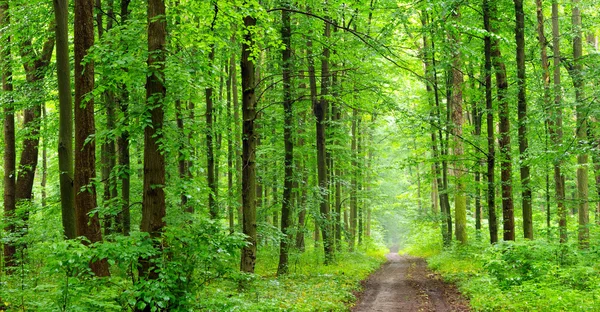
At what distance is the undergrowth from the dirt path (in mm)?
465

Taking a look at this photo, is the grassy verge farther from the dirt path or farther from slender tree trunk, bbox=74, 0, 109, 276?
slender tree trunk, bbox=74, 0, 109, 276

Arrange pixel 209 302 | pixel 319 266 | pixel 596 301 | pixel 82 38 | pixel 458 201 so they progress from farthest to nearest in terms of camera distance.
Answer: pixel 458 201, pixel 319 266, pixel 82 38, pixel 596 301, pixel 209 302

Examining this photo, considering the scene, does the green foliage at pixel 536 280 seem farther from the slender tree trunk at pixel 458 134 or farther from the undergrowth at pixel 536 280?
the slender tree trunk at pixel 458 134

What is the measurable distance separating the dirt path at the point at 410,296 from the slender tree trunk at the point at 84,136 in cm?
638

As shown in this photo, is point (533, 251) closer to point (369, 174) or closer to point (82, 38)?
point (82, 38)

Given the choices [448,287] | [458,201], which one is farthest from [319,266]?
[458,201]

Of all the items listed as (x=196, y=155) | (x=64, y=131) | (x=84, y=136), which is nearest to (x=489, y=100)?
(x=196, y=155)

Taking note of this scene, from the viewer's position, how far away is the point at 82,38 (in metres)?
8.81

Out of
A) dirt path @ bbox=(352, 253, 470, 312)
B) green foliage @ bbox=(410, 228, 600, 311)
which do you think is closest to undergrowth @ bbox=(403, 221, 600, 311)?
green foliage @ bbox=(410, 228, 600, 311)

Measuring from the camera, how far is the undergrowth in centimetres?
848

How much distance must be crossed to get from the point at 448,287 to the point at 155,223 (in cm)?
1015

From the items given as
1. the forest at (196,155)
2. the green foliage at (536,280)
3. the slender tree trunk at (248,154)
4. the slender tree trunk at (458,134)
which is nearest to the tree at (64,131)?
the forest at (196,155)

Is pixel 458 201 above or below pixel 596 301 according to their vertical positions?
above

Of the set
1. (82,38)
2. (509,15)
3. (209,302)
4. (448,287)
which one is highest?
(509,15)
